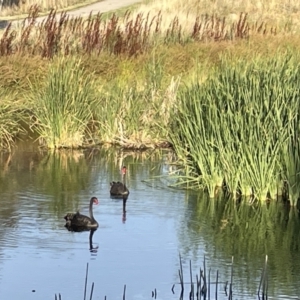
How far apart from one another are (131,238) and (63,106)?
211 inches

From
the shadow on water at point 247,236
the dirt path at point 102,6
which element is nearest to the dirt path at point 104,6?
the dirt path at point 102,6

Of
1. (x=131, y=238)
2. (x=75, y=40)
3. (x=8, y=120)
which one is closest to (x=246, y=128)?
(x=131, y=238)

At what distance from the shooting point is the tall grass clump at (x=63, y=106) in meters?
15.4

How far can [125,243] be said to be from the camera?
10242mm

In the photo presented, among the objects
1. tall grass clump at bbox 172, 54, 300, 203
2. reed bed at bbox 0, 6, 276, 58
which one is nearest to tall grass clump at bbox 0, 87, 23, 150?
reed bed at bbox 0, 6, 276, 58

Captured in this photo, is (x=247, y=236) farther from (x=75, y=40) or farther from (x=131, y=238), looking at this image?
(x=75, y=40)

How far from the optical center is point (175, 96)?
597 inches

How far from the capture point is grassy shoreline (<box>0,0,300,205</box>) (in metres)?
12.1

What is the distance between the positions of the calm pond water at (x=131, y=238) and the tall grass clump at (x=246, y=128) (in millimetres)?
361

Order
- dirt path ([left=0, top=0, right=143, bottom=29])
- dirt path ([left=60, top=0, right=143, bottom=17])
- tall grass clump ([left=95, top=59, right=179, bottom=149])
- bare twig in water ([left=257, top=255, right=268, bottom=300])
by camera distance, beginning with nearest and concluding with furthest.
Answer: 1. bare twig in water ([left=257, top=255, right=268, bottom=300])
2. tall grass clump ([left=95, top=59, right=179, bottom=149])
3. dirt path ([left=0, top=0, right=143, bottom=29])
4. dirt path ([left=60, top=0, right=143, bottom=17])

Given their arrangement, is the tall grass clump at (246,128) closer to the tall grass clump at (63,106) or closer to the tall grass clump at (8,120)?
the tall grass clump at (63,106)

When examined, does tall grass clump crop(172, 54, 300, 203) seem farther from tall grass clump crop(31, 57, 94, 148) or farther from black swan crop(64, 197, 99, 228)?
tall grass clump crop(31, 57, 94, 148)

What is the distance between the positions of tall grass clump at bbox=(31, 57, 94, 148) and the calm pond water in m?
1.21

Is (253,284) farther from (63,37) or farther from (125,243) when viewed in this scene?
(63,37)
